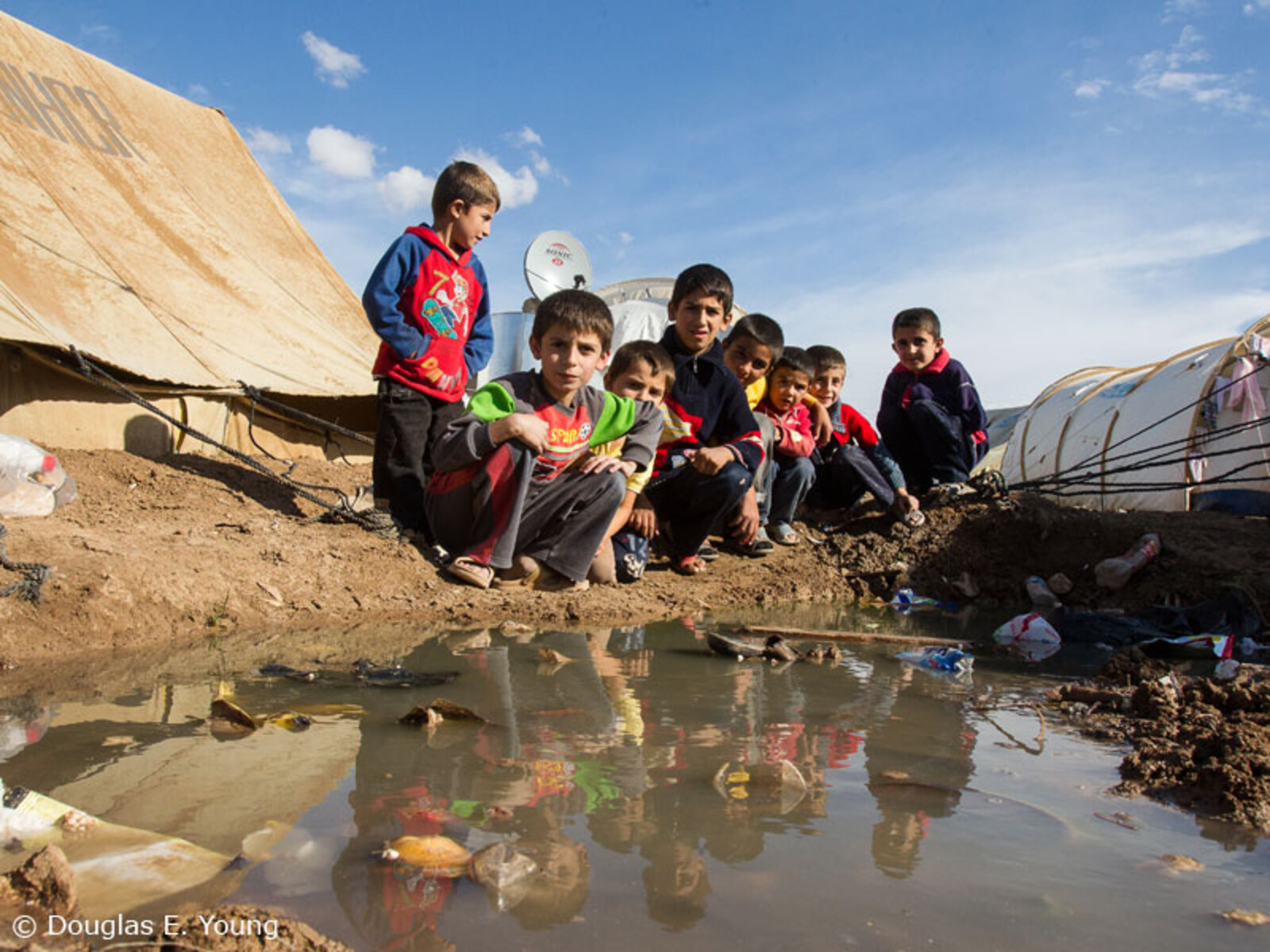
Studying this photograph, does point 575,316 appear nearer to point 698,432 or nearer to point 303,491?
point 698,432

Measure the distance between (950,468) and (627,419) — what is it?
88.8 inches

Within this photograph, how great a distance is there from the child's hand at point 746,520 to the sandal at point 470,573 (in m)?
1.35

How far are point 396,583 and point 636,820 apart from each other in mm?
2024

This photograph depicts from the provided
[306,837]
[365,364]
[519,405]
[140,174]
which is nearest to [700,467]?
[519,405]

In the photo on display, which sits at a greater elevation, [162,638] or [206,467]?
[206,467]

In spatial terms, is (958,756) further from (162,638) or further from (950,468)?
(950,468)

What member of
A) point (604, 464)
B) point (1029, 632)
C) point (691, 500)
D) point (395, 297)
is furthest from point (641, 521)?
point (1029, 632)

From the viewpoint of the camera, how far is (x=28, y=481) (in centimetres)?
327

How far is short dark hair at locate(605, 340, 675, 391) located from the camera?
12.5 feet

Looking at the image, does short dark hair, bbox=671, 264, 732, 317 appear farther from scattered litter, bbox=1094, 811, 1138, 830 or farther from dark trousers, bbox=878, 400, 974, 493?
scattered litter, bbox=1094, 811, 1138, 830

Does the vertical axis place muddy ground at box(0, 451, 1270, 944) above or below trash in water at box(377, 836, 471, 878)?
above

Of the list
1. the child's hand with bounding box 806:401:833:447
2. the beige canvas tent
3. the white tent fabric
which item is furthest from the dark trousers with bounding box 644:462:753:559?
the beige canvas tent

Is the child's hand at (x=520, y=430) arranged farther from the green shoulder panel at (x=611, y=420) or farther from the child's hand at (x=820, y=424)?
the child's hand at (x=820, y=424)

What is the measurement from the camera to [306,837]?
3.75 ft
